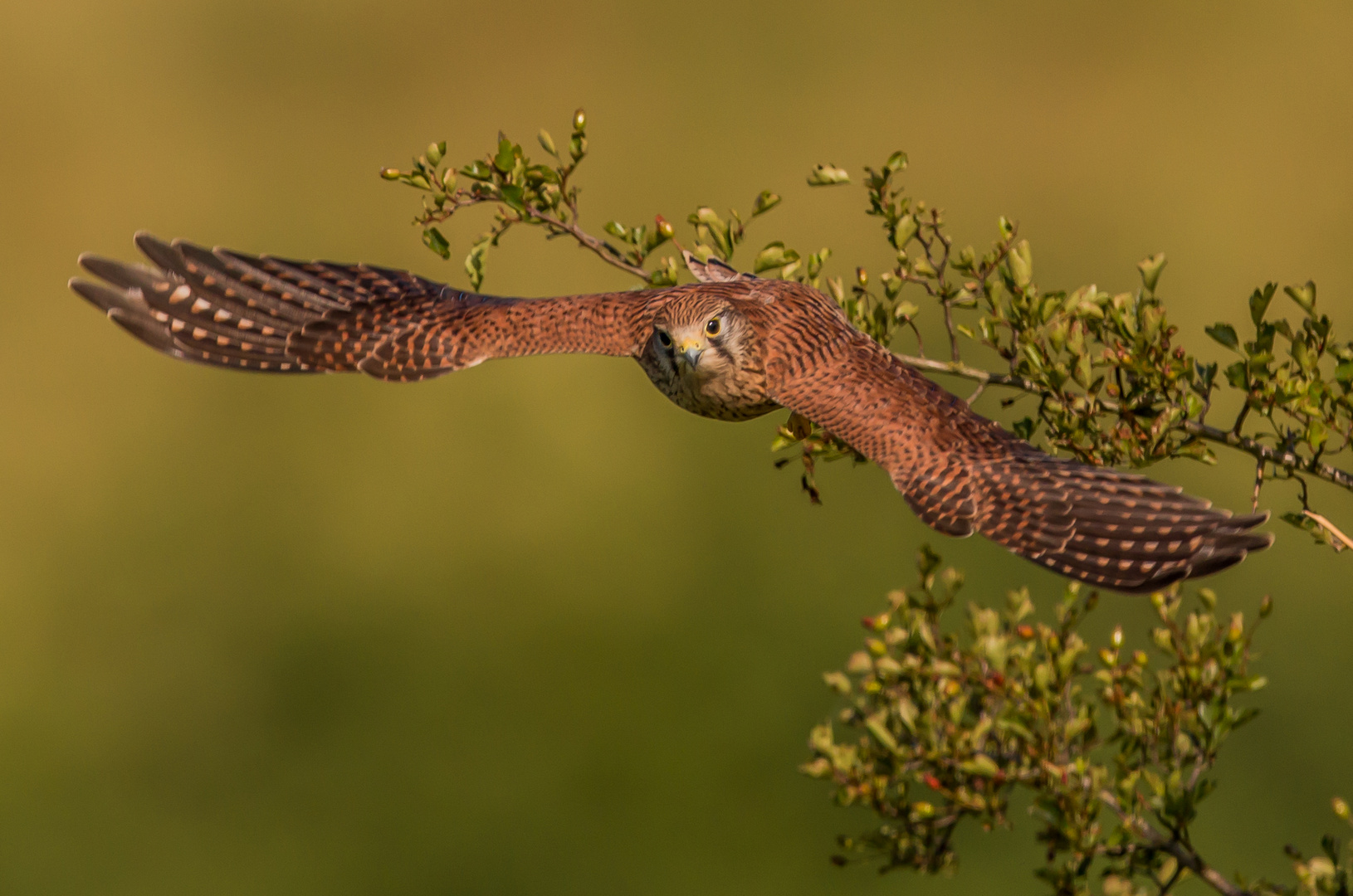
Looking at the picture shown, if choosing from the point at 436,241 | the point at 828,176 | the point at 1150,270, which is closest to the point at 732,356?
the point at 828,176

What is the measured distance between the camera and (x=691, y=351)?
24.2ft

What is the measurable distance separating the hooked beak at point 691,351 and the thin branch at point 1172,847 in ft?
8.92

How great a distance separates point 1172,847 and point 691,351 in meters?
3.03

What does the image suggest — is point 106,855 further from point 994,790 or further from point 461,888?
point 994,790

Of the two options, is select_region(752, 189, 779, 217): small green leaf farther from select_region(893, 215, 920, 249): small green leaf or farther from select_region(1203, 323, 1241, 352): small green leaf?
select_region(1203, 323, 1241, 352): small green leaf

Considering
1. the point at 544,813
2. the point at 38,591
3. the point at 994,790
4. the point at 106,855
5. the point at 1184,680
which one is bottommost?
the point at 106,855

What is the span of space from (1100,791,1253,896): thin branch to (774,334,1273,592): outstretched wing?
0.89 metres

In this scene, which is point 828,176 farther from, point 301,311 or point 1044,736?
point 301,311

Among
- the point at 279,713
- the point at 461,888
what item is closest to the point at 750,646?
the point at 461,888

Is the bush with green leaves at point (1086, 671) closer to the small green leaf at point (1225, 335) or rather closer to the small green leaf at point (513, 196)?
the small green leaf at point (1225, 335)

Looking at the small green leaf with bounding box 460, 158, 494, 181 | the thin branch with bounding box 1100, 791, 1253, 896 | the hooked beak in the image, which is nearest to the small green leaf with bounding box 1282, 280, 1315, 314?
the thin branch with bounding box 1100, 791, 1253, 896

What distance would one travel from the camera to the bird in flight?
21.9 feet

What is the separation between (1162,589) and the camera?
247 inches

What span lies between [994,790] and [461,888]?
68.8 feet
